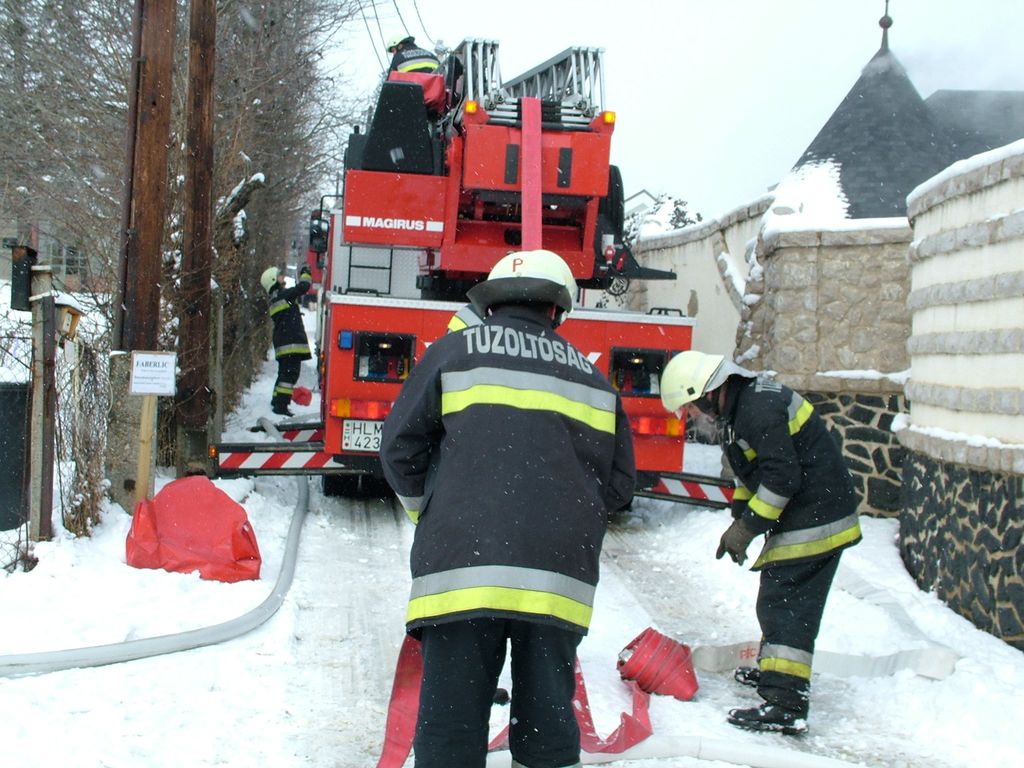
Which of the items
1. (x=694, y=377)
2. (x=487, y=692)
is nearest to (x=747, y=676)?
(x=694, y=377)

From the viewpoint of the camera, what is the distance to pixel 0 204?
17094 millimetres

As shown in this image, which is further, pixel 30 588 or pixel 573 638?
pixel 30 588

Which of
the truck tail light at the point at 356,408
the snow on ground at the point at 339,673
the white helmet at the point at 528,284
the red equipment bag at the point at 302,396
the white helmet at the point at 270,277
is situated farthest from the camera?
the red equipment bag at the point at 302,396

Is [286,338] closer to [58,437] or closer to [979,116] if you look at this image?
[58,437]

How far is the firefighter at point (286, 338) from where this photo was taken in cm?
1443

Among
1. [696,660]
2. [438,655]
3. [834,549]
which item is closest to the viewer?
[438,655]

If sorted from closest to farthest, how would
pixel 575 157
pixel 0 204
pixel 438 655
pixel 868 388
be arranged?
pixel 438 655
pixel 575 157
pixel 868 388
pixel 0 204

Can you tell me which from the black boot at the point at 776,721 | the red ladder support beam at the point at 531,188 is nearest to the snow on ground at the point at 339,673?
the black boot at the point at 776,721

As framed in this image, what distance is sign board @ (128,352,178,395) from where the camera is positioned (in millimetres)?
6969

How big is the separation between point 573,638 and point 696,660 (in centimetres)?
256

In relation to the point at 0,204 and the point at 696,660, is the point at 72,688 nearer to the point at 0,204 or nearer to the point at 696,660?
the point at 696,660

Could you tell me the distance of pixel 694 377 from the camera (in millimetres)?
4918

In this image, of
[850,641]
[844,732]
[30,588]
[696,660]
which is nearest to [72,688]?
[30,588]

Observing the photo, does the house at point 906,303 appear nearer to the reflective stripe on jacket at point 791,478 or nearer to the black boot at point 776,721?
the reflective stripe on jacket at point 791,478
